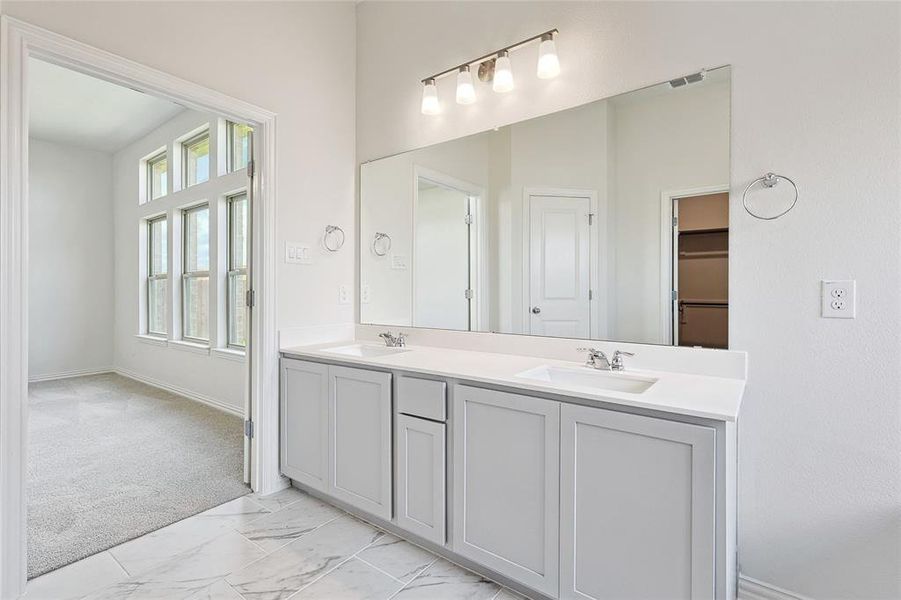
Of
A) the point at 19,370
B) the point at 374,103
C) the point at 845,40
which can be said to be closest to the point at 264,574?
the point at 19,370

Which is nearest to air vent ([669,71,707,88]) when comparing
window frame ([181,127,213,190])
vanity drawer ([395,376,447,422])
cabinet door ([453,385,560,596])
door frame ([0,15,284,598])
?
cabinet door ([453,385,560,596])

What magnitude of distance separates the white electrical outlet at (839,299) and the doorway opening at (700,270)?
280 mm

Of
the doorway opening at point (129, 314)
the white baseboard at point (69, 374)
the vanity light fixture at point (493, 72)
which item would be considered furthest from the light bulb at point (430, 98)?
the white baseboard at point (69, 374)

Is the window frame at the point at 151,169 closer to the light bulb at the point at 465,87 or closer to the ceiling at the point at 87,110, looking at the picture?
the ceiling at the point at 87,110

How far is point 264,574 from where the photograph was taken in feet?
5.79

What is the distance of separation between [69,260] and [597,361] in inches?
267

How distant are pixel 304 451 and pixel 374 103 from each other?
213 cm

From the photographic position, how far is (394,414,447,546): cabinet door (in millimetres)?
1772

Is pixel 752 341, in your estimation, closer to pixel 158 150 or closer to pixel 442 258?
pixel 442 258

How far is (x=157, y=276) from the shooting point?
17.9 feet

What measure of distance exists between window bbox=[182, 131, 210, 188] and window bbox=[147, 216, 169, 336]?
876 mm

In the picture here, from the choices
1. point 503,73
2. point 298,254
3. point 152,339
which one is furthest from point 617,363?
point 152,339

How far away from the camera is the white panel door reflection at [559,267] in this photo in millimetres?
1994

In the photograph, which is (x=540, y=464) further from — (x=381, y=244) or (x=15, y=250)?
(x=15, y=250)
